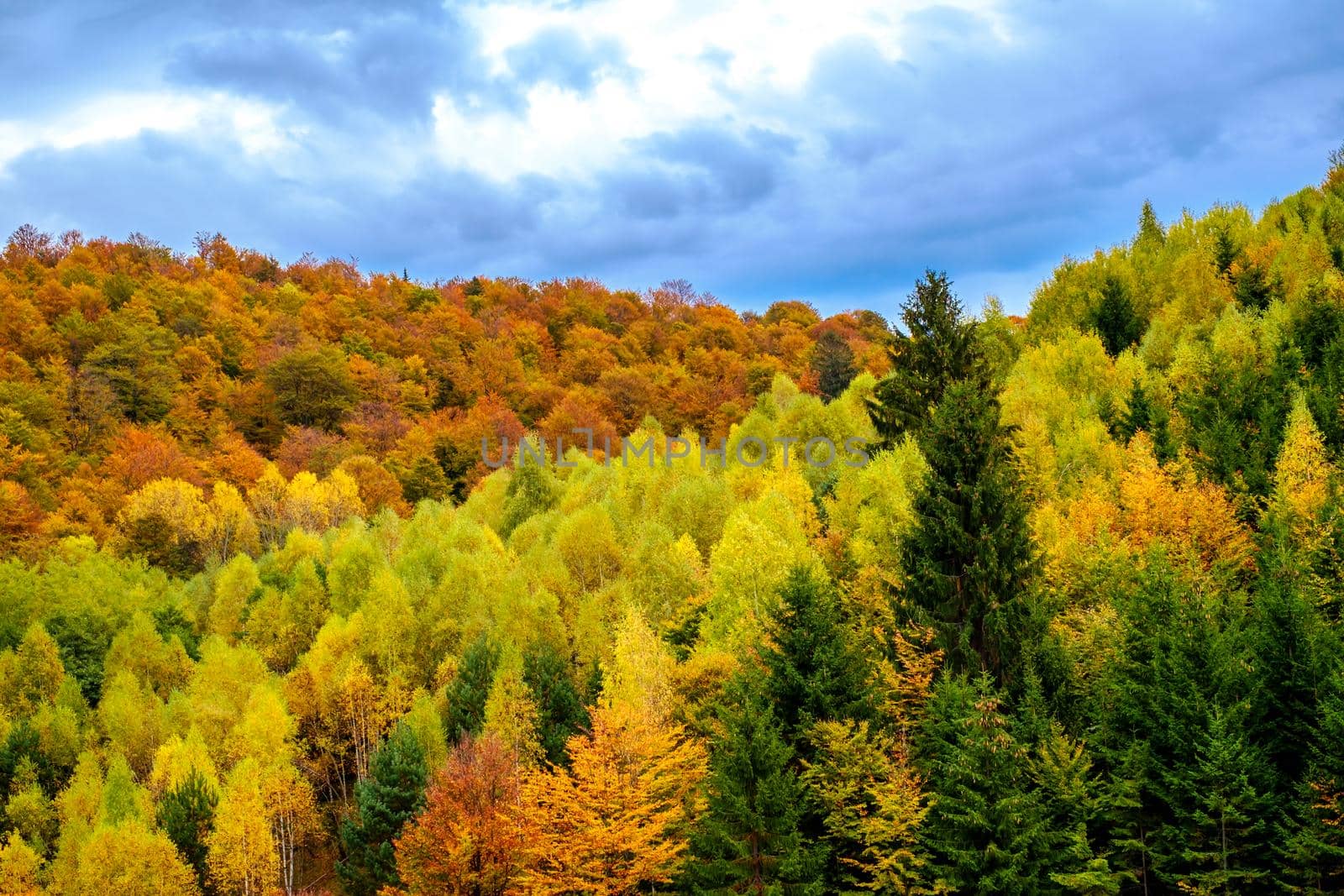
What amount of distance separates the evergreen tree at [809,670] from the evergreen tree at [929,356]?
17590mm

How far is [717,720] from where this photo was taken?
39.0m

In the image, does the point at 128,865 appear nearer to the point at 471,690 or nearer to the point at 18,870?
the point at 18,870

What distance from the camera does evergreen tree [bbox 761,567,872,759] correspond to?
3394 centimetres

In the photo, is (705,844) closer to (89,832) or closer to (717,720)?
(717,720)

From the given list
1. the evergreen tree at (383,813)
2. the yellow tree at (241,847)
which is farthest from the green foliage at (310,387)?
the evergreen tree at (383,813)

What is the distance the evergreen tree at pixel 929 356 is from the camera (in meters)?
48.4

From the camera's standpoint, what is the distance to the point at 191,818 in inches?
1863

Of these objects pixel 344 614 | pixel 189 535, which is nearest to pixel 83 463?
pixel 189 535

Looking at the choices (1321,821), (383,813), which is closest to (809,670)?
(1321,821)

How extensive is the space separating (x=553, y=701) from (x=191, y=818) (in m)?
18.6

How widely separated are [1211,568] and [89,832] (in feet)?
180

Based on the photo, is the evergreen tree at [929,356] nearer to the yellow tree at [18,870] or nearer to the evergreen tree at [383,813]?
the evergreen tree at [383,813]

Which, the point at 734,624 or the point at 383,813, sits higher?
the point at 734,624

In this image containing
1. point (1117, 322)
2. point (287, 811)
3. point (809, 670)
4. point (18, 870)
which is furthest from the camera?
point (1117, 322)
